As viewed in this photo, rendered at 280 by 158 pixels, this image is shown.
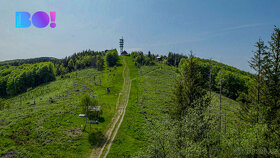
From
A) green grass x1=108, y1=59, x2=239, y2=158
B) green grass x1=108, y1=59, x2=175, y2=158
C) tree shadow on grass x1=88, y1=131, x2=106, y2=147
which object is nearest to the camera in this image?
green grass x1=108, y1=59, x2=239, y2=158

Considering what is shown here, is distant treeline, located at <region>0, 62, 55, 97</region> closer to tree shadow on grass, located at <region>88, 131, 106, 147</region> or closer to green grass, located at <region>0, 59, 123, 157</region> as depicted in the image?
green grass, located at <region>0, 59, 123, 157</region>

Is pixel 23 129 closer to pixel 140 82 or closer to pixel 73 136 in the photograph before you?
pixel 73 136

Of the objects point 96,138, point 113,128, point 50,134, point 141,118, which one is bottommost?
point 96,138

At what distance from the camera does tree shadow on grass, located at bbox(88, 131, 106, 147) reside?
103 feet

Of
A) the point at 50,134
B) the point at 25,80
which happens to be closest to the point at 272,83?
the point at 50,134

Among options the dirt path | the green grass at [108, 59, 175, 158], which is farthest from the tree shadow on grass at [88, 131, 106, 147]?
the green grass at [108, 59, 175, 158]

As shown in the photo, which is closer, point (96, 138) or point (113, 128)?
point (96, 138)

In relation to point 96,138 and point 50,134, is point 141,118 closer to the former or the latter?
point 96,138

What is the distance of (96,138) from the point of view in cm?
3288

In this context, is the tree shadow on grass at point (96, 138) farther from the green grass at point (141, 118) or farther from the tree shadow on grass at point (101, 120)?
the tree shadow on grass at point (101, 120)

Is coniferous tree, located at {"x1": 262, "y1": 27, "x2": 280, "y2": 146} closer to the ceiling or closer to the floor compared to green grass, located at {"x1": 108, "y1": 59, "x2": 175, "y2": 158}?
closer to the ceiling

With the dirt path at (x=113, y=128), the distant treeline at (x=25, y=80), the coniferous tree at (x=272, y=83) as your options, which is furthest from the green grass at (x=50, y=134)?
the distant treeline at (x=25, y=80)

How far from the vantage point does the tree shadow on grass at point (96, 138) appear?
103ft

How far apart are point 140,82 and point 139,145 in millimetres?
60106
